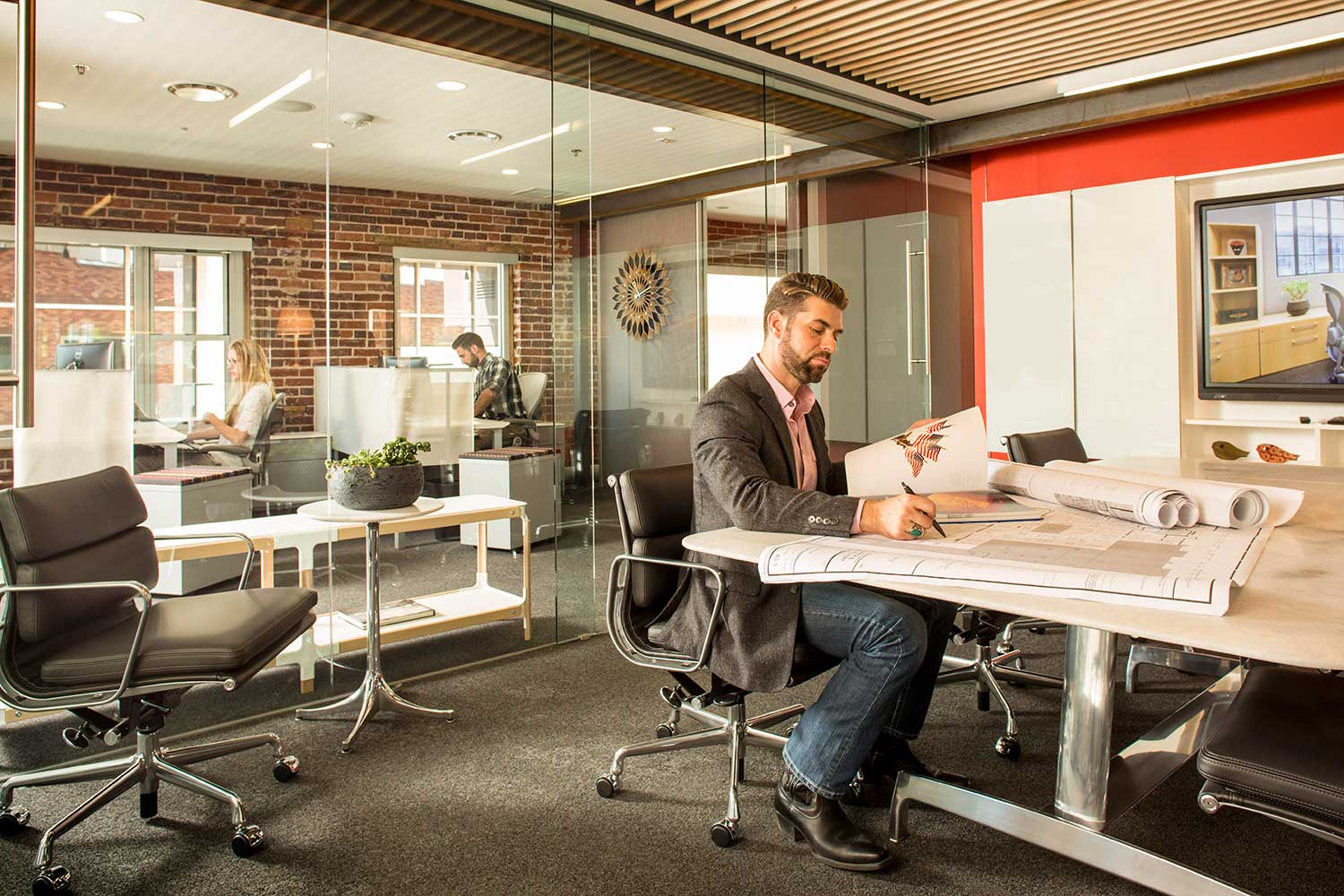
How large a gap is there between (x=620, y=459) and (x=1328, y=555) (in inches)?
126

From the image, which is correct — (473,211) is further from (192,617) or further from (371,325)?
(192,617)

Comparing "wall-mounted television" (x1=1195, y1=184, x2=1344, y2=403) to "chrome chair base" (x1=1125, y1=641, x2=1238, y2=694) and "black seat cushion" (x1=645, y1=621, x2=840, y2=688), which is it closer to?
"chrome chair base" (x1=1125, y1=641, x2=1238, y2=694)

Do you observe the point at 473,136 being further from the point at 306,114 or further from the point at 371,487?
the point at 371,487

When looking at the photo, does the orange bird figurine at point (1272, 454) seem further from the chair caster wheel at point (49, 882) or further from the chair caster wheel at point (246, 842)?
the chair caster wheel at point (49, 882)

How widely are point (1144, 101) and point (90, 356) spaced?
5.18 meters

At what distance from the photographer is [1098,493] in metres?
2.03

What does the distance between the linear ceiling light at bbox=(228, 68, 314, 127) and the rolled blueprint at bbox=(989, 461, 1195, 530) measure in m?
2.66

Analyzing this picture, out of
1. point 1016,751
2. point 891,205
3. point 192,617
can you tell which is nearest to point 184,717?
point 192,617

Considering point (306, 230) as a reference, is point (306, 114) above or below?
above

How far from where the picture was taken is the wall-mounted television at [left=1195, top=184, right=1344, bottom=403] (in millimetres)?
4812

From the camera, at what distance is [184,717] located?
10.5 feet

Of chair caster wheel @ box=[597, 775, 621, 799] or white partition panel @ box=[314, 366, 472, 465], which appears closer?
chair caster wheel @ box=[597, 775, 621, 799]

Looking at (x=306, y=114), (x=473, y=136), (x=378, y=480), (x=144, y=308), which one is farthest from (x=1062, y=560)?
(x=473, y=136)

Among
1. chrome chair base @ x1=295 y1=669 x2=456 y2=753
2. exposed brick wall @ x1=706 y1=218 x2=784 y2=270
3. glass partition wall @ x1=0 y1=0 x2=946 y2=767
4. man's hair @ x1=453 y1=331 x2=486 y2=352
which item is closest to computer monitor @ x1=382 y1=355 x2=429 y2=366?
glass partition wall @ x1=0 y1=0 x2=946 y2=767
